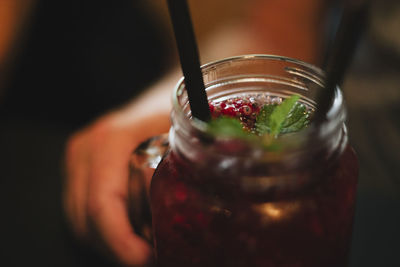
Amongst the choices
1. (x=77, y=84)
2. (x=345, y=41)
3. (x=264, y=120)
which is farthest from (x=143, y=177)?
(x=77, y=84)

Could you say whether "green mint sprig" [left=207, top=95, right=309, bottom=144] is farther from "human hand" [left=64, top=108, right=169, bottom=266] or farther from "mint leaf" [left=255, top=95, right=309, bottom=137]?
"human hand" [left=64, top=108, right=169, bottom=266]

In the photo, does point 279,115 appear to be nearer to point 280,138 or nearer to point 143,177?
point 280,138

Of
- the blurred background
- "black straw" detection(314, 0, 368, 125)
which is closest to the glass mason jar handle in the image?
"black straw" detection(314, 0, 368, 125)

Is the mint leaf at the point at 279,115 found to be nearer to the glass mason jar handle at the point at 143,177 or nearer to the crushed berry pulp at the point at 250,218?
the crushed berry pulp at the point at 250,218

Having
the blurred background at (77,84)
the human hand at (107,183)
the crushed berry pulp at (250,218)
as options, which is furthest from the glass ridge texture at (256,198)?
the blurred background at (77,84)

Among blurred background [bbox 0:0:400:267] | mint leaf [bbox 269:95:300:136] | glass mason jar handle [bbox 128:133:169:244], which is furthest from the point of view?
blurred background [bbox 0:0:400:267]
